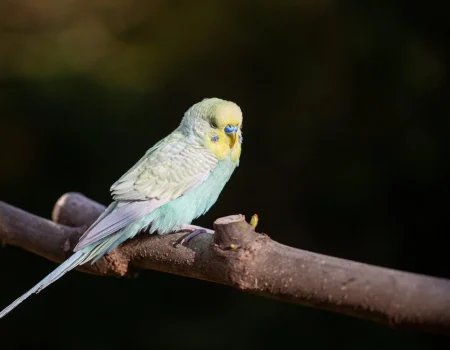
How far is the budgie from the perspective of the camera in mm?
2072

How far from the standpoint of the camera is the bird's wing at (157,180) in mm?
2107

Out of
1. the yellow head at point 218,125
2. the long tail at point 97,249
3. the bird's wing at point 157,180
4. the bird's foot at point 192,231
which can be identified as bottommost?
the long tail at point 97,249

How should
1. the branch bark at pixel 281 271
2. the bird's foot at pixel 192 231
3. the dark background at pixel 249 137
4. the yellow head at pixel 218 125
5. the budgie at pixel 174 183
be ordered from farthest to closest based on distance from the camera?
the dark background at pixel 249 137 < the yellow head at pixel 218 125 < the budgie at pixel 174 183 < the bird's foot at pixel 192 231 < the branch bark at pixel 281 271

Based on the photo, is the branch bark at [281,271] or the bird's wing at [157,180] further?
the bird's wing at [157,180]

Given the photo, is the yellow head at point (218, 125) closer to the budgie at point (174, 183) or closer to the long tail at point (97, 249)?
the budgie at point (174, 183)

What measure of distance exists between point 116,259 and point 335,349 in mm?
1626

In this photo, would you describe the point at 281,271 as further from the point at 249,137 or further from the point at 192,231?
the point at 249,137

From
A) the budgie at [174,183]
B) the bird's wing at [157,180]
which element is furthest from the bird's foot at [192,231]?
the bird's wing at [157,180]

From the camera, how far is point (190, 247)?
6.21 feet

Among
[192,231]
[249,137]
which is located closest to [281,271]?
[192,231]

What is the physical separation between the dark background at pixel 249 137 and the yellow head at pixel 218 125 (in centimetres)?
126

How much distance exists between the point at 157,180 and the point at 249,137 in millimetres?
1537

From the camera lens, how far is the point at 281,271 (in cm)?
157

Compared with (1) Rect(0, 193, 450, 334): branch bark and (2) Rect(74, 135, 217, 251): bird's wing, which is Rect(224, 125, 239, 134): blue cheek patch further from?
(1) Rect(0, 193, 450, 334): branch bark
